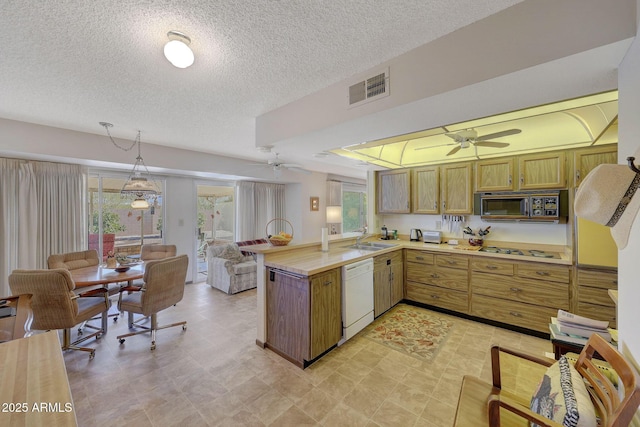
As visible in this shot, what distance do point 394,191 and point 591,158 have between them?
2414 millimetres

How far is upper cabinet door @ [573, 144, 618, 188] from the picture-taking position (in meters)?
2.73

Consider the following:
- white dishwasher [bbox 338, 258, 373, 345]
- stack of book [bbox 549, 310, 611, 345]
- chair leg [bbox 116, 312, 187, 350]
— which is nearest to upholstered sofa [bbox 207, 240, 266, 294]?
chair leg [bbox 116, 312, 187, 350]

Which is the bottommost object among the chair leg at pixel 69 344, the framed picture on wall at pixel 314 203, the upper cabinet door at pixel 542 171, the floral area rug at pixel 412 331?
the floral area rug at pixel 412 331

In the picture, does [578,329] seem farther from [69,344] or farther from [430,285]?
[69,344]

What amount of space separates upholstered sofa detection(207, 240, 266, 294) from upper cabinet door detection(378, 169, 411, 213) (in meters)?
2.76

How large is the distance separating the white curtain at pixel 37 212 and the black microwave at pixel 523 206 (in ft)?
20.1

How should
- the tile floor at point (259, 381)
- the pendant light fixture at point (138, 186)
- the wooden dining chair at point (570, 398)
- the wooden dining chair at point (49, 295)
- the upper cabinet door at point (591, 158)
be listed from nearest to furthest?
the wooden dining chair at point (570, 398)
the tile floor at point (259, 381)
the wooden dining chair at point (49, 295)
the upper cabinet door at point (591, 158)
the pendant light fixture at point (138, 186)

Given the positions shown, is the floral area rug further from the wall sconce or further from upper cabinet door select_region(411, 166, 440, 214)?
the wall sconce

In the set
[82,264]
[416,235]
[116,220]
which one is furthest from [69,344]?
[416,235]

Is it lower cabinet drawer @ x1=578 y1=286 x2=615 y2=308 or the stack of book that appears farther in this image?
lower cabinet drawer @ x1=578 y1=286 x2=615 y2=308

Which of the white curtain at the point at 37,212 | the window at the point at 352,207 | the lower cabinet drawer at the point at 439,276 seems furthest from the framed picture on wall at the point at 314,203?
the white curtain at the point at 37,212

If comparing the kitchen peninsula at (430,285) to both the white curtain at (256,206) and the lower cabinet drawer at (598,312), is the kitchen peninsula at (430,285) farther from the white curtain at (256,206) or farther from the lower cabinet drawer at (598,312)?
the white curtain at (256,206)

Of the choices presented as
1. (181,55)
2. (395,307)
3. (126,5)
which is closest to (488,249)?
(395,307)

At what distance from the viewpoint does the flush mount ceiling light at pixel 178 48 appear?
152 cm
